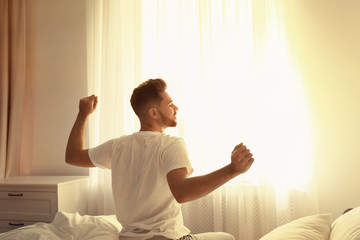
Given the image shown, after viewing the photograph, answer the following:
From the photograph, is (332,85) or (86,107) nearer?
(86,107)

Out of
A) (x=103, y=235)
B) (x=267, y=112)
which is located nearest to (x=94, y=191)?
(x=267, y=112)

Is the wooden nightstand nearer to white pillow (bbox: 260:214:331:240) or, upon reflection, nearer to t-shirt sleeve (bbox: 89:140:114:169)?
t-shirt sleeve (bbox: 89:140:114:169)

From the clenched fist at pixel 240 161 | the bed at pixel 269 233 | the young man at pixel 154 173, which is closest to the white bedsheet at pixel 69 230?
the bed at pixel 269 233

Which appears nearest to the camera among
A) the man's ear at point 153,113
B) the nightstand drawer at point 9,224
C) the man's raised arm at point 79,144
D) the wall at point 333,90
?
the man's ear at point 153,113

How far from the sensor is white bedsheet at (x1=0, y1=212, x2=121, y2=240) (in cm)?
172

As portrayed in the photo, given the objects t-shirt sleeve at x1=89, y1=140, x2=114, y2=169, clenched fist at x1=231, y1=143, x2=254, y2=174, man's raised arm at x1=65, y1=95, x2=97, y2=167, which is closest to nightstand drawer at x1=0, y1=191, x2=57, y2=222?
man's raised arm at x1=65, y1=95, x2=97, y2=167

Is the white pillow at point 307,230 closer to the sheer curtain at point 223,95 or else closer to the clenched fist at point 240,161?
the clenched fist at point 240,161

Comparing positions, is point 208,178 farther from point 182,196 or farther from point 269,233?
point 269,233

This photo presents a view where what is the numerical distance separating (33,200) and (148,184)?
1866 mm

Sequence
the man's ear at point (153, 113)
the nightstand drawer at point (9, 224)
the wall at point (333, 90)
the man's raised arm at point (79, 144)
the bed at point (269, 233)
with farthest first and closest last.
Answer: the nightstand drawer at point (9, 224) → the wall at point (333, 90) → the man's raised arm at point (79, 144) → the man's ear at point (153, 113) → the bed at point (269, 233)

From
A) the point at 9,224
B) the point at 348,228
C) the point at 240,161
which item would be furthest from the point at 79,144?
the point at 9,224

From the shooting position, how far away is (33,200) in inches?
124

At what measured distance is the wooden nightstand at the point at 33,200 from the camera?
308 centimetres

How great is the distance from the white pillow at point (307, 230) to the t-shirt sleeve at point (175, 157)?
0.38 meters
